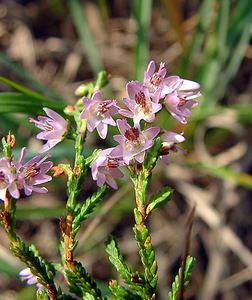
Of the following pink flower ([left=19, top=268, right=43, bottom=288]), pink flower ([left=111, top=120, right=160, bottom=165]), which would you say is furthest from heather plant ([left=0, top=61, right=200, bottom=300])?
pink flower ([left=19, top=268, right=43, bottom=288])

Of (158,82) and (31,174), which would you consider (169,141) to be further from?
(31,174)

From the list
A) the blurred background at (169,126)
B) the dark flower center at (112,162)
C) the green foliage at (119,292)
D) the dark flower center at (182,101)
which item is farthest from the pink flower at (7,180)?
the blurred background at (169,126)

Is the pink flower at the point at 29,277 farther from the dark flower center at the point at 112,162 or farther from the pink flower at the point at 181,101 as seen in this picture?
the pink flower at the point at 181,101

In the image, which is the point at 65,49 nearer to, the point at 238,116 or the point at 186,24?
the point at 186,24

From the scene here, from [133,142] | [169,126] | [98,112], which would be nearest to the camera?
[133,142]

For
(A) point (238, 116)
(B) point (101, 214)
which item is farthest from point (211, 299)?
(A) point (238, 116)

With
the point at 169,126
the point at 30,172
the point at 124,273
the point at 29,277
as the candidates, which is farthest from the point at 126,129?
the point at 169,126

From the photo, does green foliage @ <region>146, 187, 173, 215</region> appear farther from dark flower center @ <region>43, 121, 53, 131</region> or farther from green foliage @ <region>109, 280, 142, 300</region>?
dark flower center @ <region>43, 121, 53, 131</region>

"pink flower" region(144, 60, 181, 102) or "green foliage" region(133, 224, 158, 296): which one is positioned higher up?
"pink flower" region(144, 60, 181, 102)
